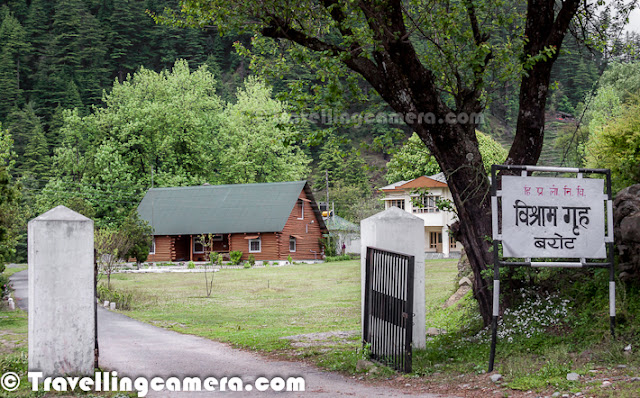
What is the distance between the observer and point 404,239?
33.1ft

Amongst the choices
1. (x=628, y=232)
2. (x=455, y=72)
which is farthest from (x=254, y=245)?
(x=628, y=232)

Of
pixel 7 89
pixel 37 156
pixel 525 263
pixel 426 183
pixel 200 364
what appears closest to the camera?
pixel 525 263

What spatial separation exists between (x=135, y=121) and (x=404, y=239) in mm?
54479

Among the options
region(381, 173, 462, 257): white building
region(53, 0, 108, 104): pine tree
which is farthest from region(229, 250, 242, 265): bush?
region(53, 0, 108, 104): pine tree

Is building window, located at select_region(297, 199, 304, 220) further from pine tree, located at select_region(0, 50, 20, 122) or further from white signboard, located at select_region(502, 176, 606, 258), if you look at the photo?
pine tree, located at select_region(0, 50, 20, 122)

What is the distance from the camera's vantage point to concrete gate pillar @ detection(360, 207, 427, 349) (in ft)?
33.0

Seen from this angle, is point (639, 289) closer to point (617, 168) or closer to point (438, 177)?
point (617, 168)

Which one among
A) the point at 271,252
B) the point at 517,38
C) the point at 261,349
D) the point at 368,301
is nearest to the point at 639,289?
the point at 368,301

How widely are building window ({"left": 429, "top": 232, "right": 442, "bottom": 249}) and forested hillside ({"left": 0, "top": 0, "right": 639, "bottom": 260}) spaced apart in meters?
6.70

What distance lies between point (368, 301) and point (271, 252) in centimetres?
4177

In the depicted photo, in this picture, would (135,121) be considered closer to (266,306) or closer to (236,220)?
(236,220)

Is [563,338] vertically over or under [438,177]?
under

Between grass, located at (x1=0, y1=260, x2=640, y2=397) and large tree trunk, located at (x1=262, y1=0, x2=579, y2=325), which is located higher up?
large tree trunk, located at (x1=262, y1=0, x2=579, y2=325)

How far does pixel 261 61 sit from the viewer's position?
40.1ft
